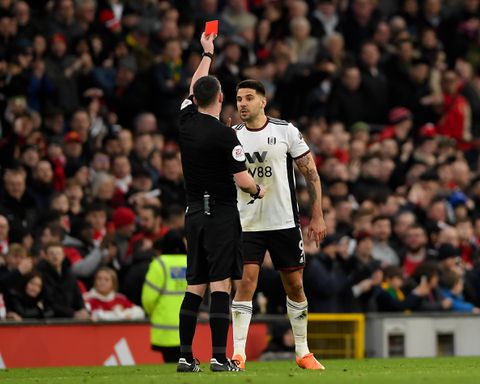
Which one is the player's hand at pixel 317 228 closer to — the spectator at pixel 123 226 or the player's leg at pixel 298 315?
the player's leg at pixel 298 315

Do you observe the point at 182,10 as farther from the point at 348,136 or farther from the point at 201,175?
the point at 201,175

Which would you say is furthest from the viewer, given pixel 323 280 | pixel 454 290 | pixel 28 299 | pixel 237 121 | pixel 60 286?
pixel 237 121

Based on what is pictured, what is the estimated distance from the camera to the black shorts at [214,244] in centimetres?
1166

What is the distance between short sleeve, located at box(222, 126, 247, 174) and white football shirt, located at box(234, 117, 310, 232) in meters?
0.85

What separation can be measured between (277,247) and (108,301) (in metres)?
4.56

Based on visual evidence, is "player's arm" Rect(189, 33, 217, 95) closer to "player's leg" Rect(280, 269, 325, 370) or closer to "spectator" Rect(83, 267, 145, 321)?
"player's leg" Rect(280, 269, 325, 370)

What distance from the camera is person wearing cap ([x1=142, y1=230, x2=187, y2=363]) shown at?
15148mm

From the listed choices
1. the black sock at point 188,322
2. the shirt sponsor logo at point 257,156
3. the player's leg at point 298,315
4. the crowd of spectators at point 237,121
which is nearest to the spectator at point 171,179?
the crowd of spectators at point 237,121

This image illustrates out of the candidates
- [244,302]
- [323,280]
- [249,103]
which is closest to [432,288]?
[323,280]

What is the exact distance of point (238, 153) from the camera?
37.9ft

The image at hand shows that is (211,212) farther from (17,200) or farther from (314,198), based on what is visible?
(17,200)

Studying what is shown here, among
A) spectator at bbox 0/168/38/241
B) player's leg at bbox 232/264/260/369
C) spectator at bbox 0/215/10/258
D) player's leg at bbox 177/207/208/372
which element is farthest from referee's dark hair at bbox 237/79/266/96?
spectator at bbox 0/168/38/241

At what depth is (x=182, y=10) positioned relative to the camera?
80.4 ft

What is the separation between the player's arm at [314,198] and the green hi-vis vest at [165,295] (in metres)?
3.00
